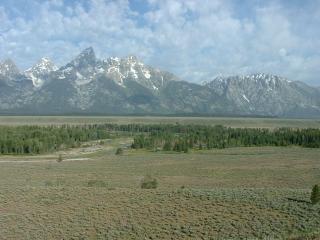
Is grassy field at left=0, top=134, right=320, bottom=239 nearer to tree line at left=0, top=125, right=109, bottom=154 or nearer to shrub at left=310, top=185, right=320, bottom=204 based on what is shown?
shrub at left=310, top=185, right=320, bottom=204

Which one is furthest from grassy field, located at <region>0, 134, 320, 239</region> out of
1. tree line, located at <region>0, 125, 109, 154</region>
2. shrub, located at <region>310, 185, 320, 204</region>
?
tree line, located at <region>0, 125, 109, 154</region>

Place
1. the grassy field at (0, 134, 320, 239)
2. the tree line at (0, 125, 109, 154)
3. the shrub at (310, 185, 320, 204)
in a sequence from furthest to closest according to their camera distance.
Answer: the tree line at (0, 125, 109, 154) < the shrub at (310, 185, 320, 204) < the grassy field at (0, 134, 320, 239)

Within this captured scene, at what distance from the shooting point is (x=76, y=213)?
28.9 metres

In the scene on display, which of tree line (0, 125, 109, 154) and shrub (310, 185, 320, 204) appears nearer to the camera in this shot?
shrub (310, 185, 320, 204)

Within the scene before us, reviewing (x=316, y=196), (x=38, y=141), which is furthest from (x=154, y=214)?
(x=38, y=141)

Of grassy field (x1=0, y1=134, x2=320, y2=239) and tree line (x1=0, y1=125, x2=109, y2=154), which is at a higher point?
grassy field (x1=0, y1=134, x2=320, y2=239)

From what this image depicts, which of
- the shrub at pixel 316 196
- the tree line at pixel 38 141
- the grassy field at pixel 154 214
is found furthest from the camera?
the tree line at pixel 38 141

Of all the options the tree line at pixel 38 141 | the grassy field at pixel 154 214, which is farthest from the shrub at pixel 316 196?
the tree line at pixel 38 141

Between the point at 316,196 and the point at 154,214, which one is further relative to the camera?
the point at 316,196

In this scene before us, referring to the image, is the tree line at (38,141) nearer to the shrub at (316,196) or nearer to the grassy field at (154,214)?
the grassy field at (154,214)

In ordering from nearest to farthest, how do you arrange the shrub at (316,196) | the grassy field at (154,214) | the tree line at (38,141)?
the grassy field at (154,214) → the shrub at (316,196) → the tree line at (38,141)

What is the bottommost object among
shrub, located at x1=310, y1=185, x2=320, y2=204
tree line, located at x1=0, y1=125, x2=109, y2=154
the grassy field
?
tree line, located at x1=0, y1=125, x2=109, y2=154

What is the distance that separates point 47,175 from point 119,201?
87.2 feet

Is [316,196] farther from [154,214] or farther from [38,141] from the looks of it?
[38,141]
